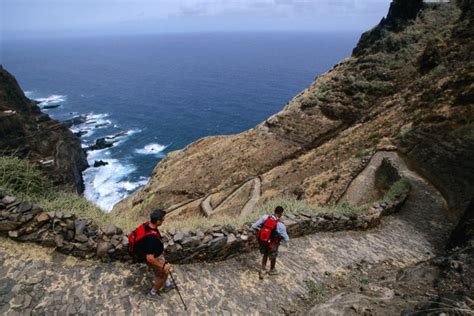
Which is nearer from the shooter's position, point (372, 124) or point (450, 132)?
point (450, 132)

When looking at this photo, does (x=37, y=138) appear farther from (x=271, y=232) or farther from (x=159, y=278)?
(x=271, y=232)

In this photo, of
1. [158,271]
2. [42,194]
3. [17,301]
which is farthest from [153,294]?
[42,194]

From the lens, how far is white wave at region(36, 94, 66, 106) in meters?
117

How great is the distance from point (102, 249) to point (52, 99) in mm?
132717

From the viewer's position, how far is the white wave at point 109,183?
5747cm

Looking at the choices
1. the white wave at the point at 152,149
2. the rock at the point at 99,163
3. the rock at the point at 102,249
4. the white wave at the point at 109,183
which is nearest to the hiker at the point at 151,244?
the rock at the point at 102,249

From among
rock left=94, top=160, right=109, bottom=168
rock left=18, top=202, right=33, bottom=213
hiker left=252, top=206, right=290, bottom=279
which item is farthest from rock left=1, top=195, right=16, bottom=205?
rock left=94, top=160, right=109, bottom=168

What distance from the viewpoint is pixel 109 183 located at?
62.1m

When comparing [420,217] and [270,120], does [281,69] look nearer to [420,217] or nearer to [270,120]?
[270,120]

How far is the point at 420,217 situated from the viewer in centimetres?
1585

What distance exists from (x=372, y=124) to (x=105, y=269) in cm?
2666

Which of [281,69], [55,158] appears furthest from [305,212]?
[281,69]

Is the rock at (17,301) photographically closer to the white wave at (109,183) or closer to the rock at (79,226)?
the rock at (79,226)

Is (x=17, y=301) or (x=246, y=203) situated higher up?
(x=17, y=301)
